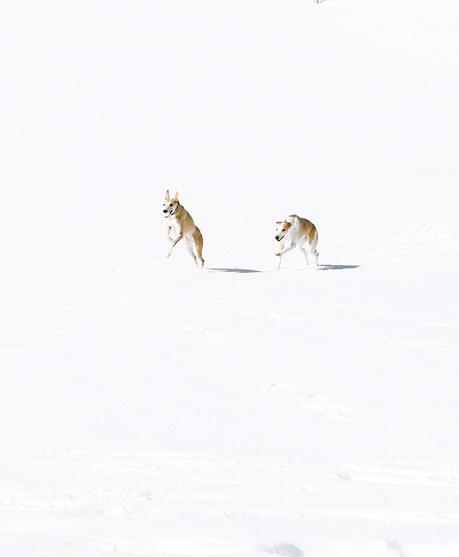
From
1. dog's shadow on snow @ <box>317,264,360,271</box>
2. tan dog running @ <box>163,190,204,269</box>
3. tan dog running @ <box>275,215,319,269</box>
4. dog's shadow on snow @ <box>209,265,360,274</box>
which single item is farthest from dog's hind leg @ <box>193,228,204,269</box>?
dog's shadow on snow @ <box>317,264,360,271</box>

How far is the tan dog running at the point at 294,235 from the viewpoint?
551 inches

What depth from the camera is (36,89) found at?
3139 centimetres

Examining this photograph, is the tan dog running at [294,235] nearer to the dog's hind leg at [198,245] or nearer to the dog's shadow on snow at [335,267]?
the dog's shadow on snow at [335,267]

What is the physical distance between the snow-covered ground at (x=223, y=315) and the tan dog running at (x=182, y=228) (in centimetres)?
49

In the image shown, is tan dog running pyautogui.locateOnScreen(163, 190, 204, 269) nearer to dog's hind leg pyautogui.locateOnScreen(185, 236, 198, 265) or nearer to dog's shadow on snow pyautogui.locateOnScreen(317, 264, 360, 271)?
dog's hind leg pyautogui.locateOnScreen(185, 236, 198, 265)

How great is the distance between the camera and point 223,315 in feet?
33.1

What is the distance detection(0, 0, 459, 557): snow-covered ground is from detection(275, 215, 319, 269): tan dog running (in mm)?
477

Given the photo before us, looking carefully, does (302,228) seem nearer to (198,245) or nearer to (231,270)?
(231,270)

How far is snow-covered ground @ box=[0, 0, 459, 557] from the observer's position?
4.25 m

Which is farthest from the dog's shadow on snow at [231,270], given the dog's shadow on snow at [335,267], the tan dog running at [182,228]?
the dog's shadow on snow at [335,267]

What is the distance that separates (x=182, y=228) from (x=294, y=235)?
1.73 meters

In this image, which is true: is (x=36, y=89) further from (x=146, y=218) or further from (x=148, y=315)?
(x=148, y=315)

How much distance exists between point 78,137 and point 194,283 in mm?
16439

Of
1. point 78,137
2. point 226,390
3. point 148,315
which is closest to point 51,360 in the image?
point 226,390
